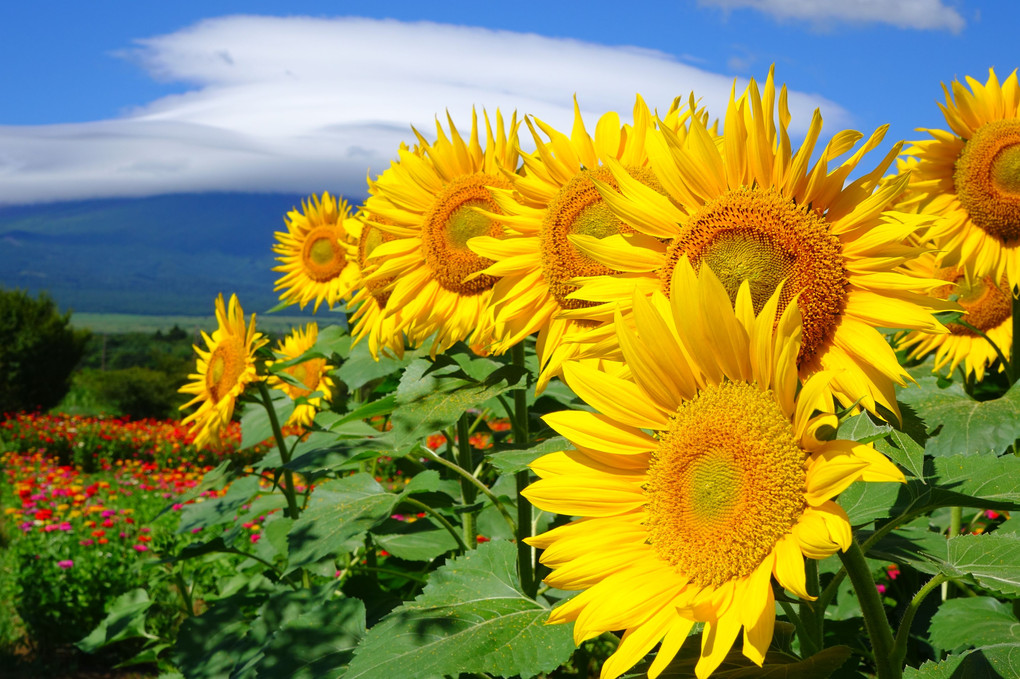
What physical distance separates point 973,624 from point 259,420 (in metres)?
3.19

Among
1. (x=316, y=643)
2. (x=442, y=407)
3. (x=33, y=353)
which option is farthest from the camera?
(x=33, y=353)

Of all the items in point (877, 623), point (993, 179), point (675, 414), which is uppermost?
point (993, 179)

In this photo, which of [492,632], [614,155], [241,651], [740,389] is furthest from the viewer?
[241,651]

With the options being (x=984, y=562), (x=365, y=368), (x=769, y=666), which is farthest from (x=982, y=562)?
(x=365, y=368)

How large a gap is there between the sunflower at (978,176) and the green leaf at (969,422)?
0.59 m

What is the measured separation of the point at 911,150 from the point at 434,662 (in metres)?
2.70

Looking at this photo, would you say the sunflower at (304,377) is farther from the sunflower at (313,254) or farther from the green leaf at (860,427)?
the green leaf at (860,427)

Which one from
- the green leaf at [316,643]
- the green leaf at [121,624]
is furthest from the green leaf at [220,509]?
the green leaf at [316,643]

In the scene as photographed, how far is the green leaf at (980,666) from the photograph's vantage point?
1470 mm

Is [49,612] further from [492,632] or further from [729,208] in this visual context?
[729,208]

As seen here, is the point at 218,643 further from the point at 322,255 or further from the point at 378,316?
the point at 322,255

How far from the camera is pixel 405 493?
2.43 metres

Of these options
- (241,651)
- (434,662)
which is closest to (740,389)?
(434,662)

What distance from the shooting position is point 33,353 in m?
23.9
